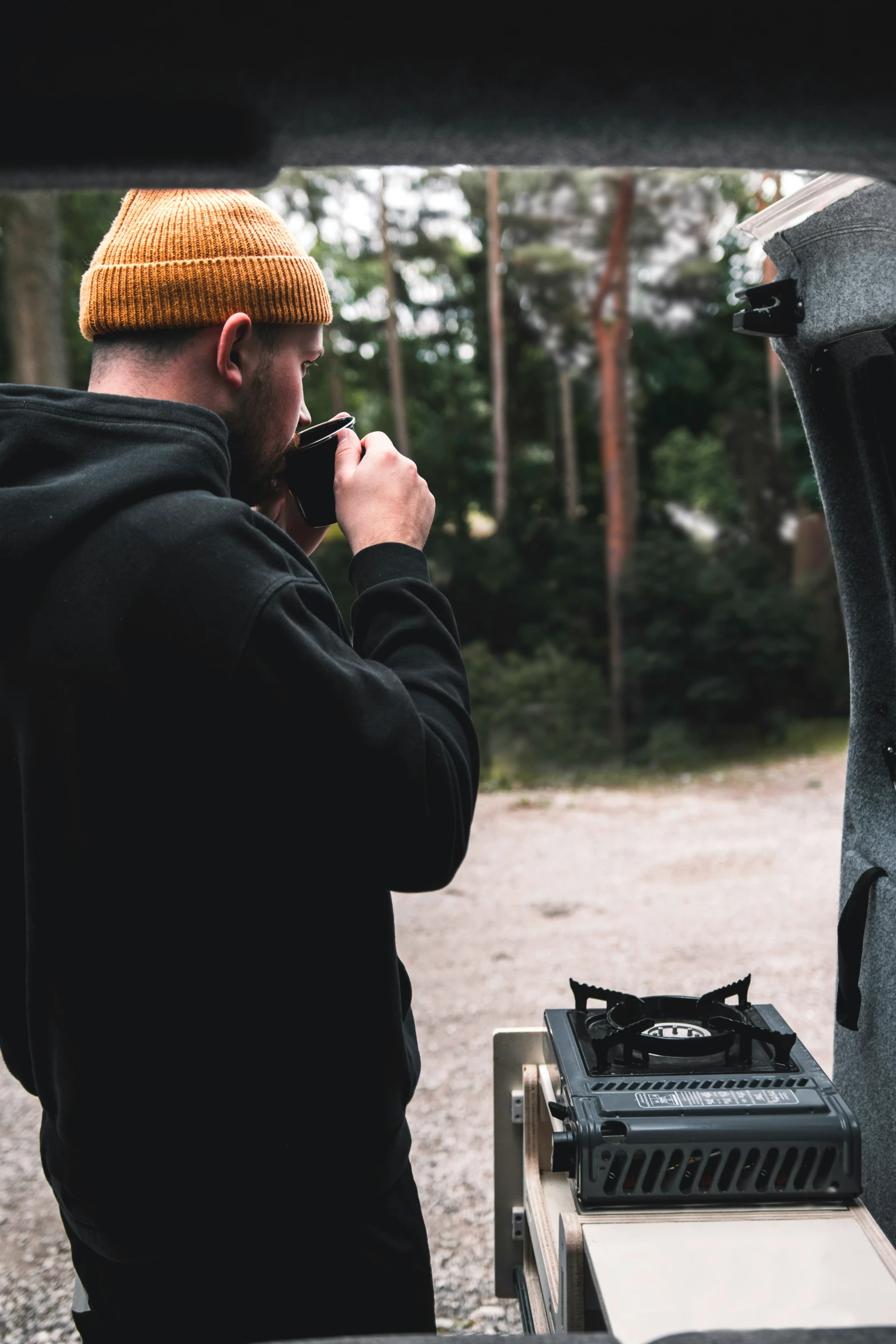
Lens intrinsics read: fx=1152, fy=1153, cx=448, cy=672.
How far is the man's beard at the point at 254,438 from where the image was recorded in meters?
1.45

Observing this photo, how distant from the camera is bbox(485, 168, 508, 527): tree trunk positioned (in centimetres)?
1634

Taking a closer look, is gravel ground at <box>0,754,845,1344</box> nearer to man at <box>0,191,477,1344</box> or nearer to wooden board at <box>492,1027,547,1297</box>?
wooden board at <box>492,1027,547,1297</box>

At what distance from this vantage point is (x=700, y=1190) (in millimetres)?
1555

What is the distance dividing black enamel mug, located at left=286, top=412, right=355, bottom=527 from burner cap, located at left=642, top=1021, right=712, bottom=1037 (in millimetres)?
958

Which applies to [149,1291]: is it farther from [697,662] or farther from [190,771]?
[697,662]

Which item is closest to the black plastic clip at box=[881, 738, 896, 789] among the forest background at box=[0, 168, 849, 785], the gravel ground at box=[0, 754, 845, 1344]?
the gravel ground at box=[0, 754, 845, 1344]

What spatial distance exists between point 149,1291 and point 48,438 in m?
1.01

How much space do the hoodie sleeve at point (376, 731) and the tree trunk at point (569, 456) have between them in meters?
17.2

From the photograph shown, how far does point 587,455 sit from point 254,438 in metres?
19.6

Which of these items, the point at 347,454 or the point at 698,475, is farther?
the point at 698,475

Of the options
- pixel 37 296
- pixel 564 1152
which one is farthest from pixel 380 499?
pixel 37 296

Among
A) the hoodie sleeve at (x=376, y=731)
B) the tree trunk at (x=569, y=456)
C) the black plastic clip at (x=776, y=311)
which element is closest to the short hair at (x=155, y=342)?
the hoodie sleeve at (x=376, y=731)

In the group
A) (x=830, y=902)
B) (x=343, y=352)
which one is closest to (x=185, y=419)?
(x=830, y=902)

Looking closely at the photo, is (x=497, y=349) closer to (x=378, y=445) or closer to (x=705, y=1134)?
(x=378, y=445)
